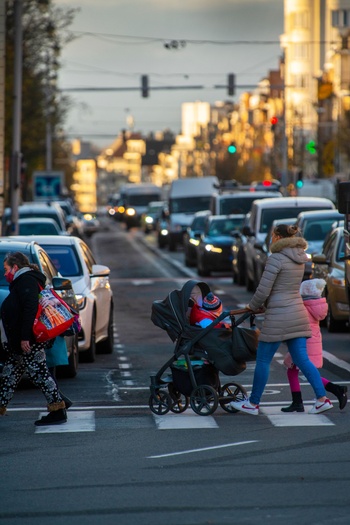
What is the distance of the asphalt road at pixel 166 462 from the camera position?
27.3ft

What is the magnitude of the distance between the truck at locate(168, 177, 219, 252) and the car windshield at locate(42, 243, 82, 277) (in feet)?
126

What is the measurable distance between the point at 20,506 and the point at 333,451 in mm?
2784

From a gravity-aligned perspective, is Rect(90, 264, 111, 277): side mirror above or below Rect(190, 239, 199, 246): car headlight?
above

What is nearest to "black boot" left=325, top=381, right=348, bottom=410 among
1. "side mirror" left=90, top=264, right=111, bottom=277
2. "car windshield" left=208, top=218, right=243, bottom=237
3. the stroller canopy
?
the stroller canopy

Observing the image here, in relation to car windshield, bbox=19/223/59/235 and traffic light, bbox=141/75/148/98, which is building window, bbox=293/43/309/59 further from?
car windshield, bbox=19/223/59/235

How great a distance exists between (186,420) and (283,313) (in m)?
1.22

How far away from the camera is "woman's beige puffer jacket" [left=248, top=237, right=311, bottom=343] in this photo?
12.7 meters

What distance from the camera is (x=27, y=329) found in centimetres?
1239

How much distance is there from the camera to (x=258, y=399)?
1274 cm

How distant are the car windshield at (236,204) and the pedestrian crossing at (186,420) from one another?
97.4 ft

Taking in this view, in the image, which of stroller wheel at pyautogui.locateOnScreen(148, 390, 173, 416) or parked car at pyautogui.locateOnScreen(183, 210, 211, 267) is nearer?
stroller wheel at pyautogui.locateOnScreen(148, 390, 173, 416)

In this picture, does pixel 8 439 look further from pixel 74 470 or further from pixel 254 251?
pixel 254 251

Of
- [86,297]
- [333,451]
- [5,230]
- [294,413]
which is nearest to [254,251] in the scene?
[5,230]

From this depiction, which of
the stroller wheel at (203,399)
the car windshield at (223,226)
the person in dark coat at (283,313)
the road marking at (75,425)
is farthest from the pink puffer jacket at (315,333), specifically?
the car windshield at (223,226)
